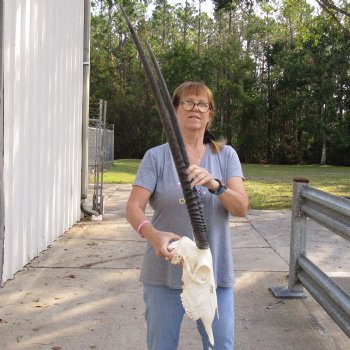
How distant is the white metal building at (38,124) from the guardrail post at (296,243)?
2743 mm

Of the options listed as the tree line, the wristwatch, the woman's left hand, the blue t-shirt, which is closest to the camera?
the woman's left hand

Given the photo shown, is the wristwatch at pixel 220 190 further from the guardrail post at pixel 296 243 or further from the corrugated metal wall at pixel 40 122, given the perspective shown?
the corrugated metal wall at pixel 40 122

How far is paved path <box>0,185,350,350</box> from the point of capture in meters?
3.95

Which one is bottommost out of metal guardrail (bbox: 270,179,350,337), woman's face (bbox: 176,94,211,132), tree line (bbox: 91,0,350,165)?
metal guardrail (bbox: 270,179,350,337)

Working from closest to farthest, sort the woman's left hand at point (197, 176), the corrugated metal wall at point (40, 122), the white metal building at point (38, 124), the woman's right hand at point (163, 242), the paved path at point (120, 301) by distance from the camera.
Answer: the woman's left hand at point (197, 176)
the woman's right hand at point (163, 242)
the paved path at point (120, 301)
the white metal building at point (38, 124)
the corrugated metal wall at point (40, 122)

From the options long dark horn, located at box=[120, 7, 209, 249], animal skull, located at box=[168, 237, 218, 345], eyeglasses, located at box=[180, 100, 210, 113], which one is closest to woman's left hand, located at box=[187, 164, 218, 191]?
long dark horn, located at box=[120, 7, 209, 249]

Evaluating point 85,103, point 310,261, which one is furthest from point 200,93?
point 85,103

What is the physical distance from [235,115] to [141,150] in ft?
28.5

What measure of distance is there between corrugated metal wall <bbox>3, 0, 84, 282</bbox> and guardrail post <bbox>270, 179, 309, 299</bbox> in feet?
9.18

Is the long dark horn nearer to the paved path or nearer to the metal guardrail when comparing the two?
the metal guardrail

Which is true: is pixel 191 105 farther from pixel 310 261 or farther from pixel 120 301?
pixel 120 301

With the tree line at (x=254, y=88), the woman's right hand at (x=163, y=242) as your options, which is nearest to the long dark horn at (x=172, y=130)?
the woman's right hand at (x=163, y=242)

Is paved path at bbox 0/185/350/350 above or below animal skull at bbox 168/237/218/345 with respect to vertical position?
below

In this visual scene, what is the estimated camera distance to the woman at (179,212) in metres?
2.46
